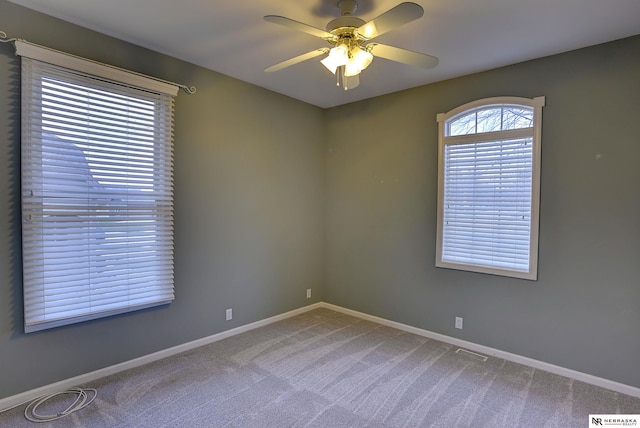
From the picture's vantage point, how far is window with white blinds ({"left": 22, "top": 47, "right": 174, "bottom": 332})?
2377 millimetres

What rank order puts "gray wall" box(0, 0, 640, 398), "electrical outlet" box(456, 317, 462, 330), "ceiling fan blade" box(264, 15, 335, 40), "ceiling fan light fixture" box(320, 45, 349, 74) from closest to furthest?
"ceiling fan blade" box(264, 15, 335, 40)
"ceiling fan light fixture" box(320, 45, 349, 74)
"gray wall" box(0, 0, 640, 398)
"electrical outlet" box(456, 317, 462, 330)

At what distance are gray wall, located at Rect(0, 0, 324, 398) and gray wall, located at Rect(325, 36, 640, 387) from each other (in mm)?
984

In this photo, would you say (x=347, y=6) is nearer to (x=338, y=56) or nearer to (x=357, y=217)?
(x=338, y=56)

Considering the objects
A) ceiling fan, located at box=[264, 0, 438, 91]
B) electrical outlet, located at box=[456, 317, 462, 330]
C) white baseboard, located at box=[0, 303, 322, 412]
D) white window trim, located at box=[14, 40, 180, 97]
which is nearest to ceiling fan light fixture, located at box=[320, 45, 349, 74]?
ceiling fan, located at box=[264, 0, 438, 91]

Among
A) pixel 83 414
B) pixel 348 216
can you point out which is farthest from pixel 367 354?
pixel 83 414

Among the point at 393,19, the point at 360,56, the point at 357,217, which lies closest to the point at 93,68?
the point at 360,56

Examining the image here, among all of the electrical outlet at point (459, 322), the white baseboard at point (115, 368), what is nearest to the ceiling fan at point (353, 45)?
the electrical outlet at point (459, 322)

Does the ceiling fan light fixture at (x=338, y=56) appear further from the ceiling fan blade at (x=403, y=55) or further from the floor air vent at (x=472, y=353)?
the floor air vent at (x=472, y=353)

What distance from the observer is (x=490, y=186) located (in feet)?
10.8

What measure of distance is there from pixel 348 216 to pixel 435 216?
121 cm

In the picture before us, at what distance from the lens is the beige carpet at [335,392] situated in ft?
7.43

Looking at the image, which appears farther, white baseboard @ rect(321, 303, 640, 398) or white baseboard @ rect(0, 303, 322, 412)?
white baseboard @ rect(321, 303, 640, 398)

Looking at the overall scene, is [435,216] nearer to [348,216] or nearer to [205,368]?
[348,216]

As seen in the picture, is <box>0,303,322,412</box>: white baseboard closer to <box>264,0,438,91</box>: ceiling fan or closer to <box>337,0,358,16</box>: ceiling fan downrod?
<box>264,0,438,91</box>: ceiling fan
